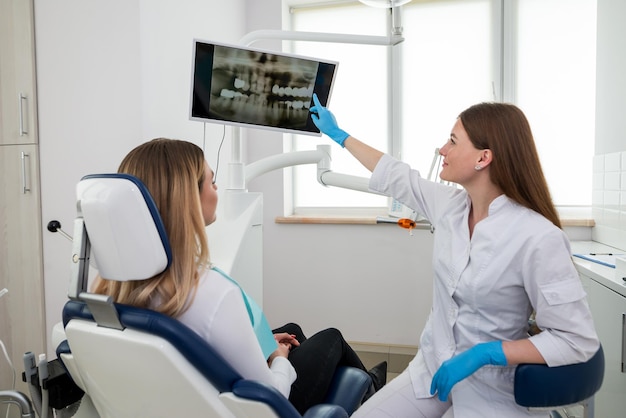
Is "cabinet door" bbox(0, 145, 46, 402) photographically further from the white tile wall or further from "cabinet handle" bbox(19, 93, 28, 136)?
the white tile wall

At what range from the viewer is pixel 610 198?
248 centimetres

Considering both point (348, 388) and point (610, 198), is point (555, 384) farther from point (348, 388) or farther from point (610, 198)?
point (610, 198)

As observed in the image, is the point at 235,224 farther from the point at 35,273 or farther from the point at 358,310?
the point at 358,310

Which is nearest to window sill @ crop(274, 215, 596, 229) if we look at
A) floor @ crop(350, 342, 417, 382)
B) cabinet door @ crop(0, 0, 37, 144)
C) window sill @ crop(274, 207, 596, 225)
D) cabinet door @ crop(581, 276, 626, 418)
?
window sill @ crop(274, 207, 596, 225)

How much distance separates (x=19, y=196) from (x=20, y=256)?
10.6 inches

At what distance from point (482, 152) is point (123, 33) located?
1536mm

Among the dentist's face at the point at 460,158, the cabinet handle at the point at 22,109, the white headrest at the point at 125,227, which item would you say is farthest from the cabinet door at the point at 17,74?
the dentist's face at the point at 460,158

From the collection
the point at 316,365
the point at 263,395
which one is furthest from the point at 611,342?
the point at 263,395

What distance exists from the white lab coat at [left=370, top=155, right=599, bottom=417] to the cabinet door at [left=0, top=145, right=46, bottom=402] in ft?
5.55

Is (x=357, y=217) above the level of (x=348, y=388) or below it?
above

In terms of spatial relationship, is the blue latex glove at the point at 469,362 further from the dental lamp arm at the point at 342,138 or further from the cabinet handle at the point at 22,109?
the cabinet handle at the point at 22,109

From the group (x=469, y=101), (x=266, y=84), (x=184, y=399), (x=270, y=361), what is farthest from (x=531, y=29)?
(x=184, y=399)

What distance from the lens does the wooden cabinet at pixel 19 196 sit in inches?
79.0

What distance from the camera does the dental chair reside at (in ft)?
2.58
